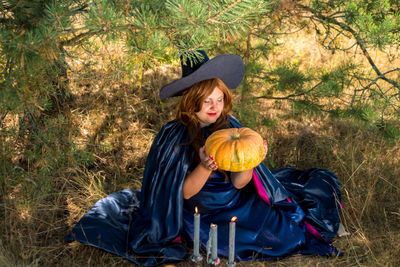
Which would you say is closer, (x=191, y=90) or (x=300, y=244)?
(x=191, y=90)

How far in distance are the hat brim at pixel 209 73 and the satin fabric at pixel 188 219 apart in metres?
0.32

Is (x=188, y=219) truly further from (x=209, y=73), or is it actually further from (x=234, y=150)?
(x=209, y=73)

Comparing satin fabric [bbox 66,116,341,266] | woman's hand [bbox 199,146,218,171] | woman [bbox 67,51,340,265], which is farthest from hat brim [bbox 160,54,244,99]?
woman's hand [bbox 199,146,218,171]

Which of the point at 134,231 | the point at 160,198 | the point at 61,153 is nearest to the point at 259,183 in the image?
the point at 160,198

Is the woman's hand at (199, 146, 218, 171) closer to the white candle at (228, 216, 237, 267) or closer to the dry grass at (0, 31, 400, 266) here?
the white candle at (228, 216, 237, 267)

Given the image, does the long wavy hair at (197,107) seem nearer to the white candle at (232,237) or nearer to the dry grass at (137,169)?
the dry grass at (137,169)

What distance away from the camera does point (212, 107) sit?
2.45 metres

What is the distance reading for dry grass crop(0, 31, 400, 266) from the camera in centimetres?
254

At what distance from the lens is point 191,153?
8.36 ft

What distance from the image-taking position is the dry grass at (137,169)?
2545mm

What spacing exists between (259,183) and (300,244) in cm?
50

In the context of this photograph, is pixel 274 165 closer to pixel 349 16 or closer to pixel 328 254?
pixel 328 254

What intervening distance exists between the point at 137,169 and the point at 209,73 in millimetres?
1737

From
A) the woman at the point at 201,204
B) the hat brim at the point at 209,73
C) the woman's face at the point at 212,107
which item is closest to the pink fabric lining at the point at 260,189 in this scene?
the woman at the point at 201,204
